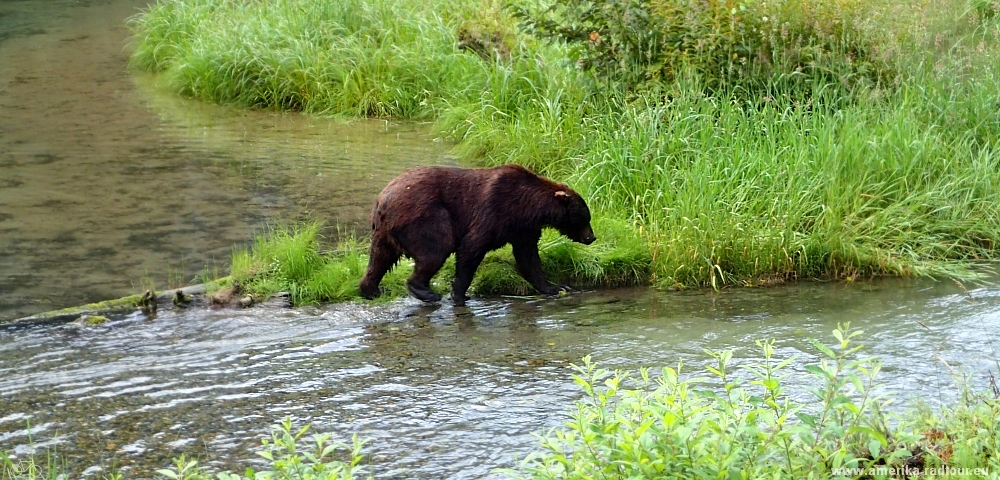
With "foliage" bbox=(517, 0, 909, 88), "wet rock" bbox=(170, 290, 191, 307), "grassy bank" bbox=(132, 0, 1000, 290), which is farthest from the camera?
"foliage" bbox=(517, 0, 909, 88)

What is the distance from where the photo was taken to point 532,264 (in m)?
7.41

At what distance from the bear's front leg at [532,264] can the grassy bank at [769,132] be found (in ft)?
2.22

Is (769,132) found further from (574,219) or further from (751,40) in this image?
(574,219)

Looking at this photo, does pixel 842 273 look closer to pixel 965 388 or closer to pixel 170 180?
pixel 965 388

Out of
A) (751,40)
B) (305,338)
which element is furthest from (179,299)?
(751,40)

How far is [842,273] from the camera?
749 centimetres

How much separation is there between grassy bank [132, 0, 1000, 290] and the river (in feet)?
1.34

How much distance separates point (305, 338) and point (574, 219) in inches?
84.6

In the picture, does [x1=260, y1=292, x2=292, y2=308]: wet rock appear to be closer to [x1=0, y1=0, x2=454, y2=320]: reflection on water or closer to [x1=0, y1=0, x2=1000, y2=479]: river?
[x1=0, y1=0, x2=1000, y2=479]: river

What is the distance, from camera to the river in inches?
192

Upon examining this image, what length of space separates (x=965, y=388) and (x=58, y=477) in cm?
372

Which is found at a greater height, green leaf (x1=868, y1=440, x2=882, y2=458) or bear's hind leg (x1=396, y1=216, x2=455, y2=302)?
green leaf (x1=868, y1=440, x2=882, y2=458)

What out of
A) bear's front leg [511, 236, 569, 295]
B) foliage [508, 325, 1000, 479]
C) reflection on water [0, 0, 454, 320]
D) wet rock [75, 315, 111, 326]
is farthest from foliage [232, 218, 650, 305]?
foliage [508, 325, 1000, 479]

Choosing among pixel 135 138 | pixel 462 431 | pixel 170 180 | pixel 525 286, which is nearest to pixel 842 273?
pixel 525 286
